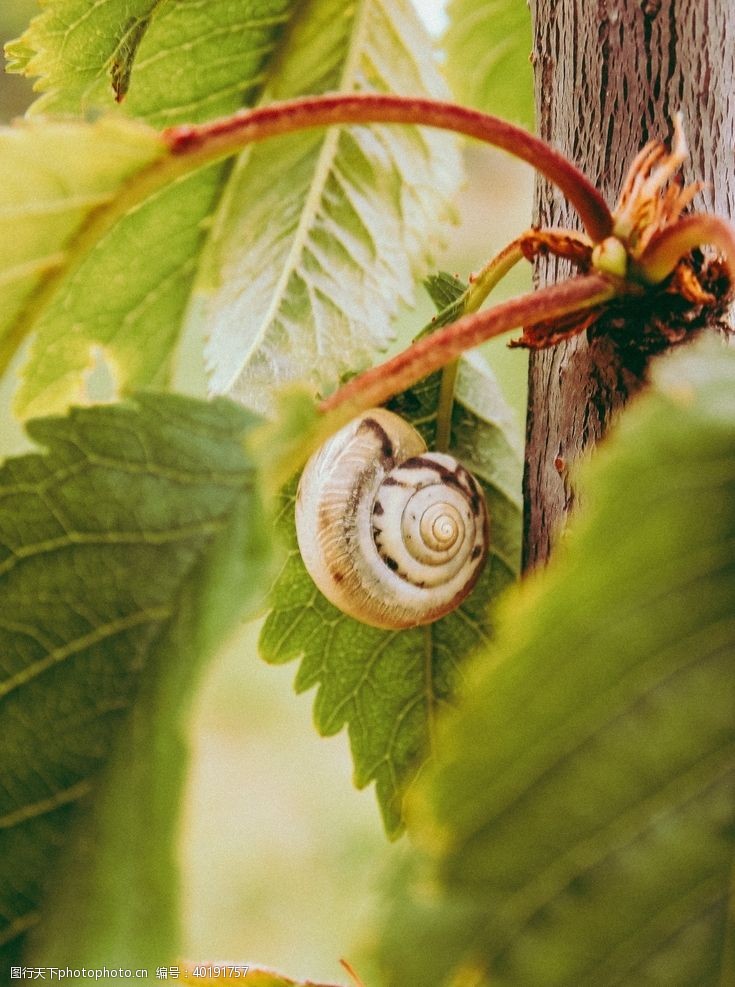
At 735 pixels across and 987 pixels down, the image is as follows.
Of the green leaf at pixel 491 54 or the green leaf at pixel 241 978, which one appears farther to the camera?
the green leaf at pixel 491 54

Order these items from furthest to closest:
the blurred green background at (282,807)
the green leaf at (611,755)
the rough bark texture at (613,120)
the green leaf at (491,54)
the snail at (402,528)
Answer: the blurred green background at (282,807)
the green leaf at (491,54)
the snail at (402,528)
the rough bark texture at (613,120)
the green leaf at (611,755)

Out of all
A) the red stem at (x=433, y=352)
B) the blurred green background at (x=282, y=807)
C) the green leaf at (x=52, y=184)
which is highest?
the blurred green background at (x=282, y=807)

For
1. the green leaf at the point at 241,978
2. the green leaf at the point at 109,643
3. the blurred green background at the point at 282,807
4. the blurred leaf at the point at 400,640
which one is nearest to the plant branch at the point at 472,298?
the blurred leaf at the point at 400,640

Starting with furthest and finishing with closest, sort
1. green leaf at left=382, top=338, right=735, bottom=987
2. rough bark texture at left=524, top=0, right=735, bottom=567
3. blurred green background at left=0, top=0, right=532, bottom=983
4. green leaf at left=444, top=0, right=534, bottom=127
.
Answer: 1. blurred green background at left=0, top=0, right=532, bottom=983
2. green leaf at left=444, top=0, right=534, bottom=127
3. rough bark texture at left=524, top=0, right=735, bottom=567
4. green leaf at left=382, top=338, right=735, bottom=987

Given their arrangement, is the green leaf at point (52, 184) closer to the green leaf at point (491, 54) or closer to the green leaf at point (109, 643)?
the green leaf at point (109, 643)

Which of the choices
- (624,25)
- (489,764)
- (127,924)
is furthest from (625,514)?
(624,25)

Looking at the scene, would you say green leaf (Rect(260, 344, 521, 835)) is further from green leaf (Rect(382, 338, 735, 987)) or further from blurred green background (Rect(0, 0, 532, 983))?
blurred green background (Rect(0, 0, 532, 983))

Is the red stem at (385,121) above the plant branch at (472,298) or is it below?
below

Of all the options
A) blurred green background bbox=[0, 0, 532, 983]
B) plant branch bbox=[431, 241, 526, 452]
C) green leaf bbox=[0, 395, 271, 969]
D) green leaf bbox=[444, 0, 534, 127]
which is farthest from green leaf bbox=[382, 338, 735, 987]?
blurred green background bbox=[0, 0, 532, 983]

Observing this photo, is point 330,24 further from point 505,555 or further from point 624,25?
point 505,555
